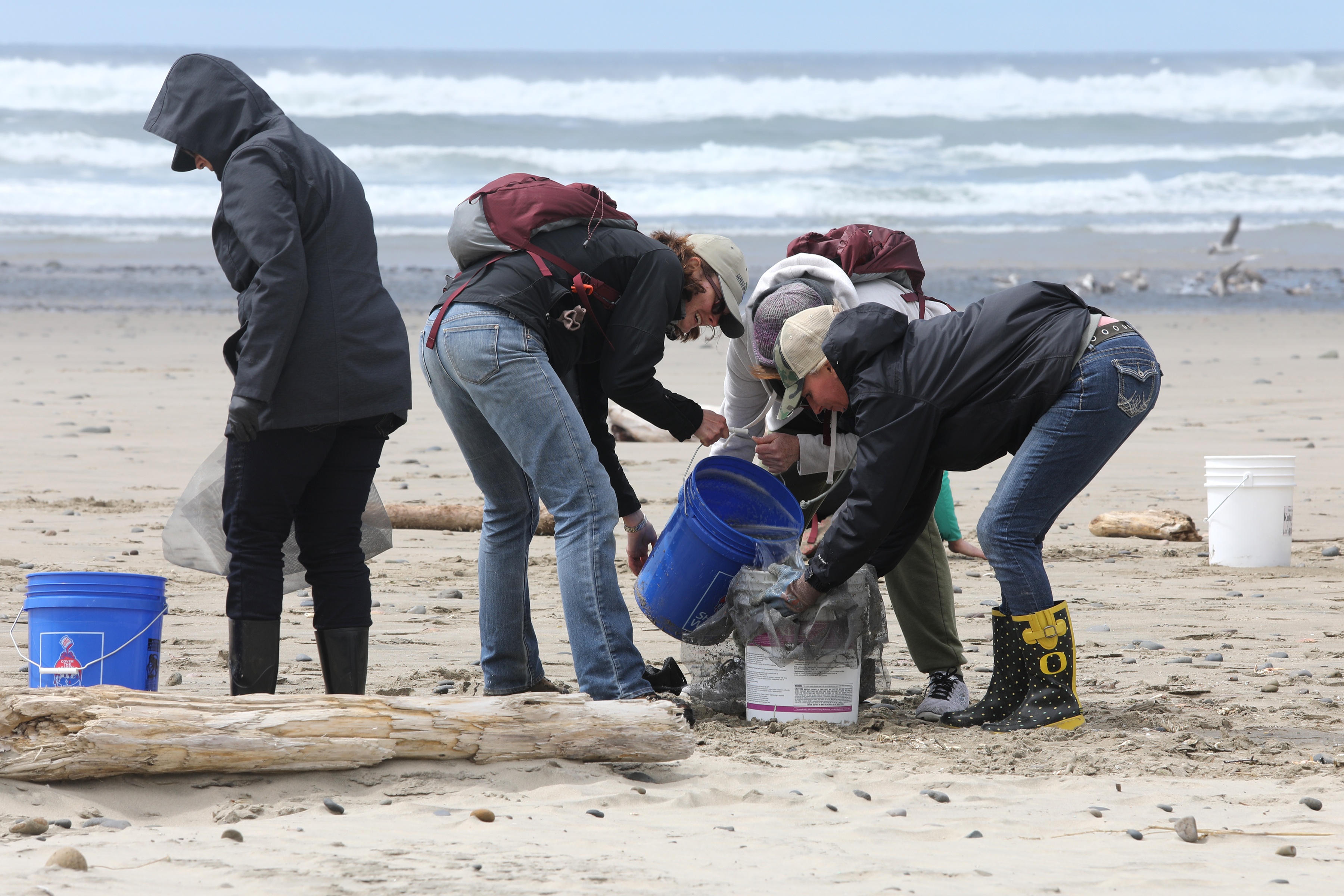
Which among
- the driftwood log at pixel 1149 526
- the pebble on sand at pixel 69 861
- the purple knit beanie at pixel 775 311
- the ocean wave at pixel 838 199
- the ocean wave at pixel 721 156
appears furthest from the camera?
the ocean wave at pixel 721 156

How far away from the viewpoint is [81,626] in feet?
11.8

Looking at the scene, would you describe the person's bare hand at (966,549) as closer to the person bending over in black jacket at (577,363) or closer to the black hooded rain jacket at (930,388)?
the black hooded rain jacket at (930,388)

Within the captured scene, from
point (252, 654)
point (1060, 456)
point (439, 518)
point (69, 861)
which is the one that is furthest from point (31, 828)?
point (439, 518)

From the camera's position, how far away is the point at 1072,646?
13.1 feet

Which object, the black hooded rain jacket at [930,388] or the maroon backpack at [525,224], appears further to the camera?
the maroon backpack at [525,224]

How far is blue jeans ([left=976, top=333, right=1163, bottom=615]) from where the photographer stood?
12.4ft

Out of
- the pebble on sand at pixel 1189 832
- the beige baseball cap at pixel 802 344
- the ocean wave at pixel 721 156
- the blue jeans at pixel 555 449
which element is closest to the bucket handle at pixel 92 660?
the blue jeans at pixel 555 449

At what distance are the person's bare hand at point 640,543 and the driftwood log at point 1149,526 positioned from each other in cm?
348

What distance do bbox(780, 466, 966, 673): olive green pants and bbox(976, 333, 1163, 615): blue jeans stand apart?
389 mm

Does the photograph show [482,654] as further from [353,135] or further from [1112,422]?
[353,135]

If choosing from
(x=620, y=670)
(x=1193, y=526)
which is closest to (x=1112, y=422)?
(x=620, y=670)

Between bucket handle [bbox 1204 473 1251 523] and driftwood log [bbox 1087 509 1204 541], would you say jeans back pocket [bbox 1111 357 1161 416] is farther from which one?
driftwood log [bbox 1087 509 1204 541]

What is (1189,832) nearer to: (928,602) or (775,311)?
(928,602)

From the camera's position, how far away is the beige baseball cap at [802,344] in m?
3.82
